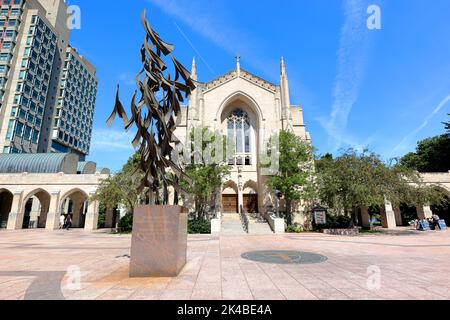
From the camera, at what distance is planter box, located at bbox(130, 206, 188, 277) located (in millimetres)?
5902

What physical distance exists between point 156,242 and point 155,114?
3.49 meters

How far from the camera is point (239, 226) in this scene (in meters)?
23.1

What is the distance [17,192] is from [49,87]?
3936 cm

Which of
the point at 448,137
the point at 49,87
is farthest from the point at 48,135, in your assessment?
the point at 448,137

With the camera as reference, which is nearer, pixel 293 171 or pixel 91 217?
pixel 293 171

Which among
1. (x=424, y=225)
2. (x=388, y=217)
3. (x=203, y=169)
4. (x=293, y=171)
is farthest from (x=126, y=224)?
(x=424, y=225)

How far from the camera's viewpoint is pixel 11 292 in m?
4.75

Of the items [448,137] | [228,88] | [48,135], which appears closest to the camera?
[228,88]

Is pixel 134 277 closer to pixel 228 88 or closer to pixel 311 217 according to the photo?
→ pixel 311 217

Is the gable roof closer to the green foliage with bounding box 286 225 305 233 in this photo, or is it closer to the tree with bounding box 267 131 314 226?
the tree with bounding box 267 131 314 226

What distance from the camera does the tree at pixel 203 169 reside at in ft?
74.4

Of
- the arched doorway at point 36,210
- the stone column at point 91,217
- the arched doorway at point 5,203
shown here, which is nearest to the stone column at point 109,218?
the stone column at point 91,217

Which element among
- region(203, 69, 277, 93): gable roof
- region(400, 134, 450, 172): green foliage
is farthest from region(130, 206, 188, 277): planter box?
region(400, 134, 450, 172): green foliage

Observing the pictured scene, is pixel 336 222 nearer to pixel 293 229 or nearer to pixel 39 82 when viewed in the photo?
pixel 293 229
